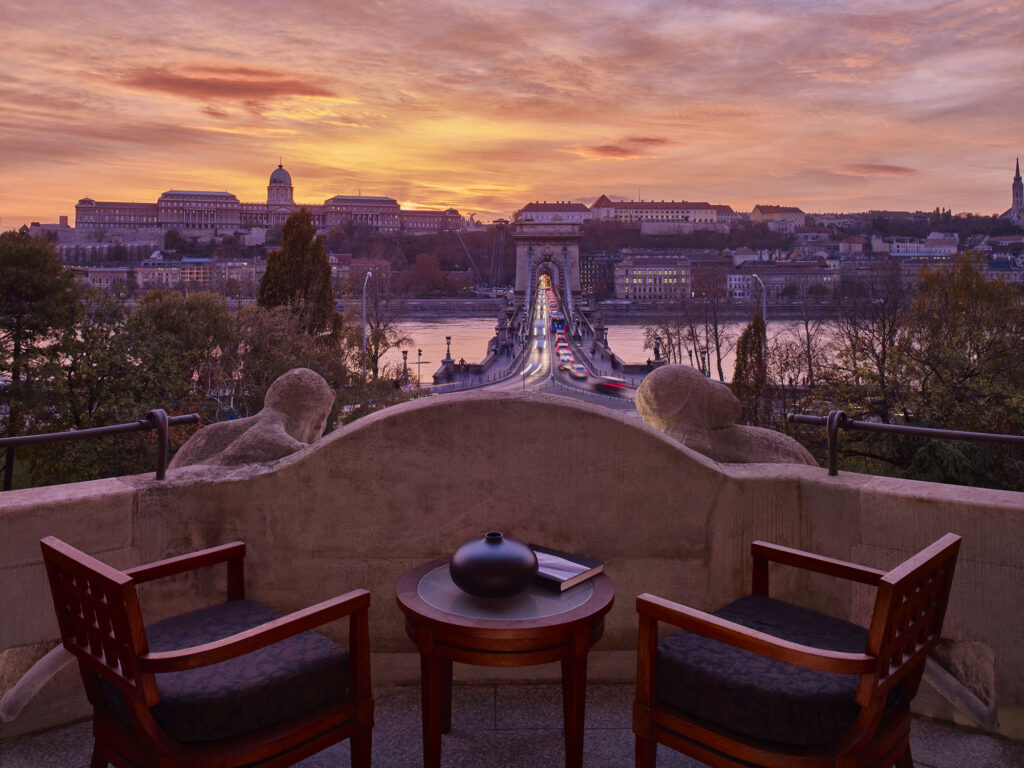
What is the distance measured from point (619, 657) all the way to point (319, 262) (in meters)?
23.1

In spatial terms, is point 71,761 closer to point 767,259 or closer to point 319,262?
point 319,262

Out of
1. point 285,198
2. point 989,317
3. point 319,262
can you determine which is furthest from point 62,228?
point 989,317

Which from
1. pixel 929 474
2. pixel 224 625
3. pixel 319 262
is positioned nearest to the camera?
pixel 224 625

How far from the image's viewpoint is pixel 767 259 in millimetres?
98375

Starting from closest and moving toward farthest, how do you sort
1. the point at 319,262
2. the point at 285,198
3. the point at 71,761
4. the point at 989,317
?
the point at 71,761
the point at 989,317
the point at 319,262
the point at 285,198

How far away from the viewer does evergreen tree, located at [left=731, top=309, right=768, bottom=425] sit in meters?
20.7

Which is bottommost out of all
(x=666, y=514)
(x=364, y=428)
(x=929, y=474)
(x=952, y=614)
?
(x=929, y=474)

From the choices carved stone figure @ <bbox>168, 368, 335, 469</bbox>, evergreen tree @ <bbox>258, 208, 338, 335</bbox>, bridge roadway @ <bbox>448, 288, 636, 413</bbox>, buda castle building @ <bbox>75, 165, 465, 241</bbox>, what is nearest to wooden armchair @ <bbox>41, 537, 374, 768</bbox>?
carved stone figure @ <bbox>168, 368, 335, 469</bbox>

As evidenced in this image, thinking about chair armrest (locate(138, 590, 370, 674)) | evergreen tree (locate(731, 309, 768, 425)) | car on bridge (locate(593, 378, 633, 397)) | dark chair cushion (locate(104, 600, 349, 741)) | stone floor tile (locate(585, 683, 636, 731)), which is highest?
chair armrest (locate(138, 590, 370, 674))

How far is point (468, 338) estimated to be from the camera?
54969 mm

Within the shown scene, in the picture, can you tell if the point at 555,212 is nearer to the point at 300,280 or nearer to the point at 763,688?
the point at 300,280

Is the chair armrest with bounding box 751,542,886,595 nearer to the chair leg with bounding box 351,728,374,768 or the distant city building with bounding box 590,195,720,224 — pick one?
the chair leg with bounding box 351,728,374,768

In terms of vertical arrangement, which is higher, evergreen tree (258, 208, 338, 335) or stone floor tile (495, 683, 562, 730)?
evergreen tree (258, 208, 338, 335)

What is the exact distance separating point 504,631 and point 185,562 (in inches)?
31.7
